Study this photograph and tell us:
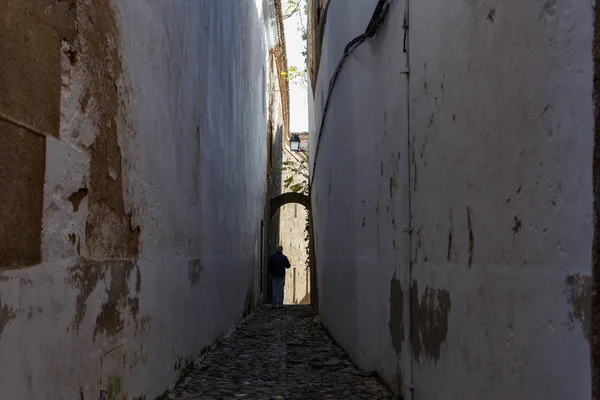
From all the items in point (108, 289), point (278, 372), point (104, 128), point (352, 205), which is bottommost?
point (278, 372)

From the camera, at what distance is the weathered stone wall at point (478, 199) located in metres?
2.03

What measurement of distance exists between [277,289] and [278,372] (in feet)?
28.2

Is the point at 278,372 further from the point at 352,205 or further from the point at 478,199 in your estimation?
the point at 478,199

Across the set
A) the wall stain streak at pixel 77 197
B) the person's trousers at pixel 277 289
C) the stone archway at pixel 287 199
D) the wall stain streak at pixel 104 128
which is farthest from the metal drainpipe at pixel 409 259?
the stone archway at pixel 287 199

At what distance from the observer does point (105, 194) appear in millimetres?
3322

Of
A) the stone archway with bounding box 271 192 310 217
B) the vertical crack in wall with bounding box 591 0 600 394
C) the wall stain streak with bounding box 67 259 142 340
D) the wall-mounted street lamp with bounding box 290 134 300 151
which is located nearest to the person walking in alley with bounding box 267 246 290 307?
the stone archway with bounding box 271 192 310 217

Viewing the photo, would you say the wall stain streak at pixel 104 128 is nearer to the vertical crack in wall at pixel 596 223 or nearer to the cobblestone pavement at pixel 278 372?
the cobblestone pavement at pixel 278 372

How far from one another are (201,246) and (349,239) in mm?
Result: 1451

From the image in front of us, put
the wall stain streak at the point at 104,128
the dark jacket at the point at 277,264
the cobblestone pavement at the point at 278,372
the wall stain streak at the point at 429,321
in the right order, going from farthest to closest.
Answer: the dark jacket at the point at 277,264 < the cobblestone pavement at the point at 278,372 < the wall stain streak at the point at 429,321 < the wall stain streak at the point at 104,128

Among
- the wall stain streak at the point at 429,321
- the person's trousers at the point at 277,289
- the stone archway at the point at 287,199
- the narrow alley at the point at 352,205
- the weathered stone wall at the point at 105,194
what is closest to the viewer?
the narrow alley at the point at 352,205

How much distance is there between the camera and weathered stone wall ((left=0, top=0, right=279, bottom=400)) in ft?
7.60

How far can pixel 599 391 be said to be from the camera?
6.05 feet

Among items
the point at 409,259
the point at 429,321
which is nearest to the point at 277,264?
the point at 409,259

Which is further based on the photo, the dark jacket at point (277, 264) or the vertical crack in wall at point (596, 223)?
the dark jacket at point (277, 264)
